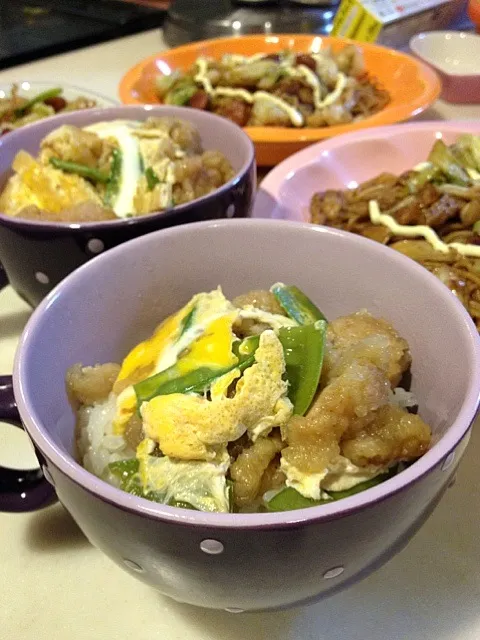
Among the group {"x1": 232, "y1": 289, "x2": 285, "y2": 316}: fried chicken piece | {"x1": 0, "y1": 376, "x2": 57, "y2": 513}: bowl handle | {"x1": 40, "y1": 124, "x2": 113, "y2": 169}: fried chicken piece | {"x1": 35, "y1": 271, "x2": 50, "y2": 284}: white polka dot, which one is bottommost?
{"x1": 0, "y1": 376, "x2": 57, "y2": 513}: bowl handle

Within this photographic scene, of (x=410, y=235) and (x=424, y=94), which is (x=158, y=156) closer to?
(x=410, y=235)

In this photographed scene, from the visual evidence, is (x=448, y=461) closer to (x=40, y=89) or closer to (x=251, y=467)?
(x=251, y=467)

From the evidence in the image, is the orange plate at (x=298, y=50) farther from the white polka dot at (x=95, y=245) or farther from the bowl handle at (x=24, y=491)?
the bowl handle at (x=24, y=491)

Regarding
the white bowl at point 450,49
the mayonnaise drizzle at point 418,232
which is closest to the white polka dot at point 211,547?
the mayonnaise drizzle at point 418,232

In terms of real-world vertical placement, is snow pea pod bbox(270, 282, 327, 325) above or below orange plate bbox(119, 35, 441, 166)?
above

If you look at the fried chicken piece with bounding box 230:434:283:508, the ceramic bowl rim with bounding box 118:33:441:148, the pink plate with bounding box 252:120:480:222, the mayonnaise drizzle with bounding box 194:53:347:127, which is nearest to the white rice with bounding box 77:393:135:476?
the fried chicken piece with bounding box 230:434:283:508

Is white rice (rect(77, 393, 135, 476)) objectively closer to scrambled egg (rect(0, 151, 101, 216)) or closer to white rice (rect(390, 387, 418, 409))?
white rice (rect(390, 387, 418, 409))
